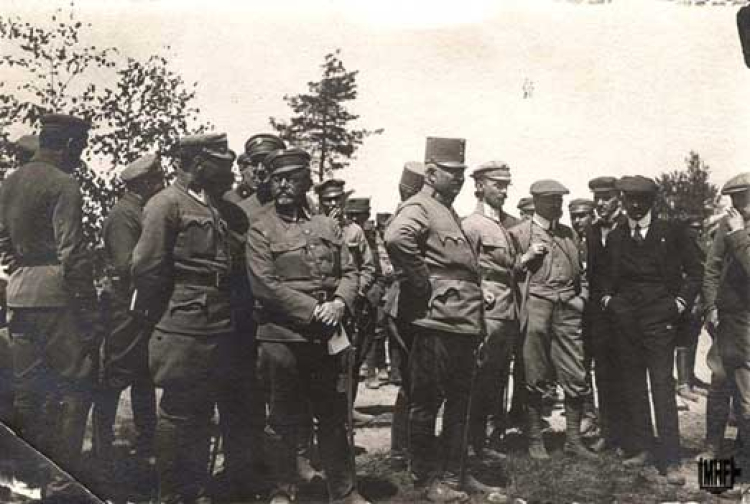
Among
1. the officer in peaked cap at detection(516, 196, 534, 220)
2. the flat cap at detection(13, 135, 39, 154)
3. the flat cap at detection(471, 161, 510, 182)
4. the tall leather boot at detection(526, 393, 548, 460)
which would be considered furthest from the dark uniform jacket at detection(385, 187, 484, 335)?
the officer in peaked cap at detection(516, 196, 534, 220)

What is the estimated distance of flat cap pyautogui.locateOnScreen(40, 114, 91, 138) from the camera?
4.70 m

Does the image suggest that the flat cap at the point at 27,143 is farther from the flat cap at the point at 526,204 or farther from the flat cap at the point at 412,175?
the flat cap at the point at 526,204

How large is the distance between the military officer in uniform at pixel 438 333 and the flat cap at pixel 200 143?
1139mm

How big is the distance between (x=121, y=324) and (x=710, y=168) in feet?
14.1

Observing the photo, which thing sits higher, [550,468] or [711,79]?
[711,79]

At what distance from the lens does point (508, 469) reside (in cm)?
540

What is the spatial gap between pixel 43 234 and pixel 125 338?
80 centimetres

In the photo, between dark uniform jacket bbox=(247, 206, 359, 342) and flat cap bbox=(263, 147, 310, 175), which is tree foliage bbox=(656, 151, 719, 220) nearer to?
dark uniform jacket bbox=(247, 206, 359, 342)

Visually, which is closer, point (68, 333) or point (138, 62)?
point (68, 333)

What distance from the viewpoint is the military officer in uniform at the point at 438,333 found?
4766 mm

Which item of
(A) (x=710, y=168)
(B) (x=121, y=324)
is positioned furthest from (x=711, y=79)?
(B) (x=121, y=324)

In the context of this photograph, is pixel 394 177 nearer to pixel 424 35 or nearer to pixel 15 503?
pixel 424 35

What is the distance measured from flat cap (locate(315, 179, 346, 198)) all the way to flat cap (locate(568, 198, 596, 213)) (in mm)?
2014

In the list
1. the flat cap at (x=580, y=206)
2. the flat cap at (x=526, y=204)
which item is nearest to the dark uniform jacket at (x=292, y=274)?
the flat cap at (x=580, y=206)
